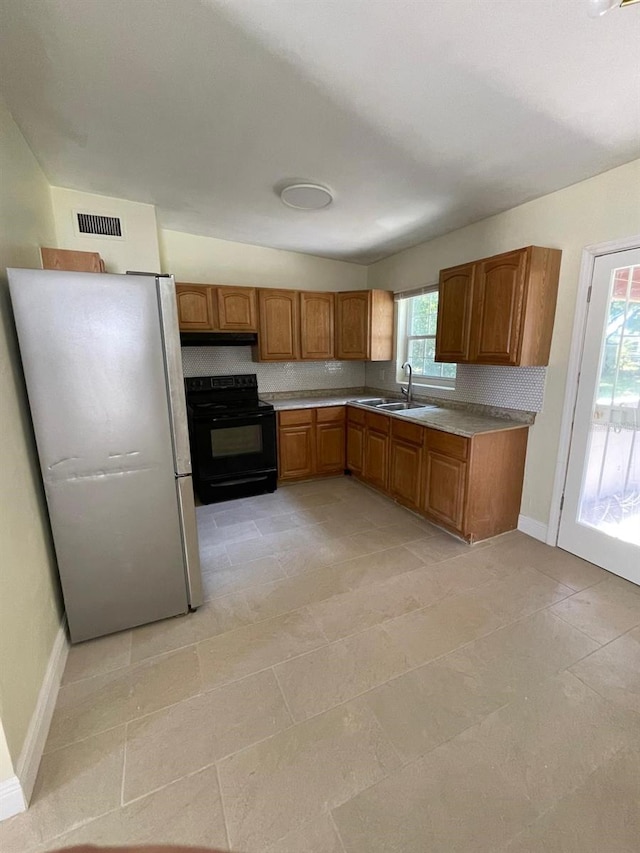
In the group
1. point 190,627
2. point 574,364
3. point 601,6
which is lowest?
point 190,627

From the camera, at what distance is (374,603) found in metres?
2.13

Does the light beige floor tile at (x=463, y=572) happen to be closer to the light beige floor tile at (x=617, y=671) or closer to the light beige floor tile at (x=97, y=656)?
the light beige floor tile at (x=617, y=671)

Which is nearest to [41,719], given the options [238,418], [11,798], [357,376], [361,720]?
[11,798]

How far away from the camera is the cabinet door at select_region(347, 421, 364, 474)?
392cm

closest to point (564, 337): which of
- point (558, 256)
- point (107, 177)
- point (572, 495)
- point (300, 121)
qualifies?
point (558, 256)

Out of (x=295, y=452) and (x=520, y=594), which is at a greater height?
(x=295, y=452)

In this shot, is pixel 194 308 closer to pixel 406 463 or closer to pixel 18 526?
pixel 406 463

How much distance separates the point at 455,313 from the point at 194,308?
2.40 m

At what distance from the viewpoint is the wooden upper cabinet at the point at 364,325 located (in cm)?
411

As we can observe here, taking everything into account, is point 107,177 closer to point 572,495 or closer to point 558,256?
point 558,256

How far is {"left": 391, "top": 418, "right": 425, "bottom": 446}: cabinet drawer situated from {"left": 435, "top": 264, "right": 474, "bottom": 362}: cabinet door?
64 cm

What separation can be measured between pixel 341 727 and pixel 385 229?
11.6 ft

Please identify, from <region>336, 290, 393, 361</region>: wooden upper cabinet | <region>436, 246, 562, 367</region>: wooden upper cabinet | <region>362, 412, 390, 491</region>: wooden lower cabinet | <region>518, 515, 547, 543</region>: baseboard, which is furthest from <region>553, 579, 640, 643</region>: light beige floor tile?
<region>336, 290, 393, 361</region>: wooden upper cabinet

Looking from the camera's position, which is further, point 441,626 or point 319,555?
point 319,555
